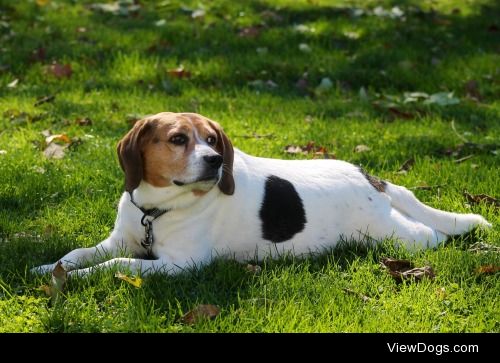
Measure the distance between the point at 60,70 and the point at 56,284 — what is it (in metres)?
5.11

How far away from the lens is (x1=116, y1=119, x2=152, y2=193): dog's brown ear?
170 inches

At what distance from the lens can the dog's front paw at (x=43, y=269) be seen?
4.21m

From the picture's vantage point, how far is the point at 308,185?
186 inches

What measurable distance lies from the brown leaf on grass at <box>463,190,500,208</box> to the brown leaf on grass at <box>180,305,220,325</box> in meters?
2.51

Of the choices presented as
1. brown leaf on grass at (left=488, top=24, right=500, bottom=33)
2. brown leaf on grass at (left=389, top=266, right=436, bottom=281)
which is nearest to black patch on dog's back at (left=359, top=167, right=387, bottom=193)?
brown leaf on grass at (left=389, top=266, right=436, bottom=281)

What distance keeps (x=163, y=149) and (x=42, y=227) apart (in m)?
1.24

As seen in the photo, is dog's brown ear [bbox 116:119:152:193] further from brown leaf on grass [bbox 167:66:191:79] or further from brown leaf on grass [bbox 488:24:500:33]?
brown leaf on grass [bbox 488:24:500:33]

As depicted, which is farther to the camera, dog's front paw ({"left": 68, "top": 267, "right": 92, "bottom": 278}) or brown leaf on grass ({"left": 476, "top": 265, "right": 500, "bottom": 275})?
brown leaf on grass ({"left": 476, "top": 265, "right": 500, "bottom": 275})

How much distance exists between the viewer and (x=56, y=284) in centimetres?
394

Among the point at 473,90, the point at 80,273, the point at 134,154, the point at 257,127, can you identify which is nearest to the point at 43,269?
the point at 80,273

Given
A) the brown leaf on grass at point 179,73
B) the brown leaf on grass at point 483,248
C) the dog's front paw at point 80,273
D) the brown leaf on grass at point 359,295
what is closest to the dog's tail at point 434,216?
the brown leaf on grass at point 483,248

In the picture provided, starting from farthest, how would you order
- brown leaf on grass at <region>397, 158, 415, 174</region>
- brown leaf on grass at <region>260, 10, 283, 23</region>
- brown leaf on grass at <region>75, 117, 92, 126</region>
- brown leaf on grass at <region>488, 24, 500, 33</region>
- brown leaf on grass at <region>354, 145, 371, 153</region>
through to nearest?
→ 1. brown leaf on grass at <region>488, 24, 500, 33</region>
2. brown leaf on grass at <region>260, 10, 283, 23</region>
3. brown leaf on grass at <region>75, 117, 92, 126</region>
4. brown leaf on grass at <region>354, 145, 371, 153</region>
5. brown leaf on grass at <region>397, 158, 415, 174</region>

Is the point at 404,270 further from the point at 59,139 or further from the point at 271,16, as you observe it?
the point at 271,16
